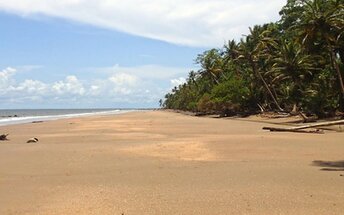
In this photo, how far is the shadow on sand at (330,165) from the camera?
441 inches

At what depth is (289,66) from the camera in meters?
50.5

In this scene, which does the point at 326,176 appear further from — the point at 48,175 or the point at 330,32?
the point at 330,32

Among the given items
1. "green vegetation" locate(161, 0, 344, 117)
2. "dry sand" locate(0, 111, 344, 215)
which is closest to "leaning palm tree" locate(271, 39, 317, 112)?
"green vegetation" locate(161, 0, 344, 117)

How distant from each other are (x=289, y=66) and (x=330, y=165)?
1575 inches

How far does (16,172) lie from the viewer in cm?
1177

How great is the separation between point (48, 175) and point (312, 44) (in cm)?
3752

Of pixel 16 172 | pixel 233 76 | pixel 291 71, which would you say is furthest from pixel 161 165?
pixel 233 76

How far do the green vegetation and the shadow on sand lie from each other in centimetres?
2835

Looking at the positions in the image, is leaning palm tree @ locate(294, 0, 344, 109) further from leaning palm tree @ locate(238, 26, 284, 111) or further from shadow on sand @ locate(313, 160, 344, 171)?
shadow on sand @ locate(313, 160, 344, 171)

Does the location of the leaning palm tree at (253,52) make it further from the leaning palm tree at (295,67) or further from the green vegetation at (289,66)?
the leaning palm tree at (295,67)

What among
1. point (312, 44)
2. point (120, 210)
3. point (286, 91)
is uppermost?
point (312, 44)

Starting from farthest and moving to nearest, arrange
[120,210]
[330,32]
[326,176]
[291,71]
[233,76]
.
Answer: [233,76] → [291,71] → [330,32] → [326,176] → [120,210]

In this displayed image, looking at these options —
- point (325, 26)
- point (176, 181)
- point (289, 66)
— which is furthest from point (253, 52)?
point (176, 181)

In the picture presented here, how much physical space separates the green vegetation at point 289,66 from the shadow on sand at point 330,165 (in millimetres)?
28353
